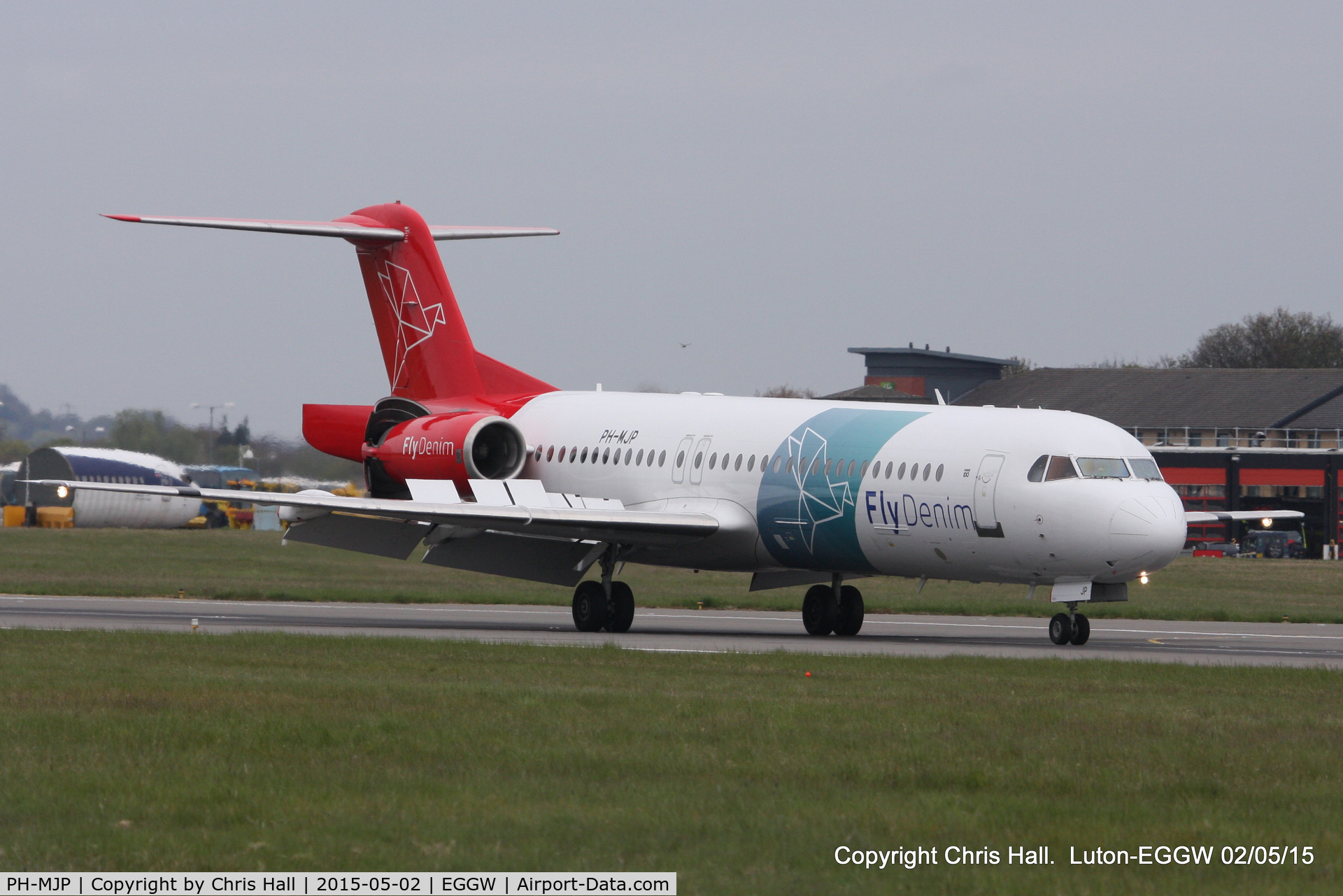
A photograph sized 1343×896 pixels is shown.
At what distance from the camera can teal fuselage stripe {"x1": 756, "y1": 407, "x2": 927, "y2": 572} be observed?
25.9 meters

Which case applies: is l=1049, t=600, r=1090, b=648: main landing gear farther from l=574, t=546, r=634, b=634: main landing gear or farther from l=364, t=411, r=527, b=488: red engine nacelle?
l=364, t=411, r=527, b=488: red engine nacelle

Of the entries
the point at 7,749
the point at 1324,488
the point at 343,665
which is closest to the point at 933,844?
the point at 7,749

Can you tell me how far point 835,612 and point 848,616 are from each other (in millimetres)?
212

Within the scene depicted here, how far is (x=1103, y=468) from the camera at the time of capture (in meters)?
23.9

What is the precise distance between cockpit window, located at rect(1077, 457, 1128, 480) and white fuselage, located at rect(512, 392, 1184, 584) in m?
0.09

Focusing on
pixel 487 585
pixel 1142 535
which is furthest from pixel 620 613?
pixel 487 585

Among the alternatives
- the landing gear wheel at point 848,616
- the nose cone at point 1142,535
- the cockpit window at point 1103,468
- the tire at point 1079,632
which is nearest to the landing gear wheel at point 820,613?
the landing gear wheel at point 848,616

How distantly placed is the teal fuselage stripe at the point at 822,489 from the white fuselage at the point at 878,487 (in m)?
0.02

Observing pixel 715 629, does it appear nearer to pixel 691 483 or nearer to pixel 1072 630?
pixel 691 483

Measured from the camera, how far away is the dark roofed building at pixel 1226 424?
7888 cm

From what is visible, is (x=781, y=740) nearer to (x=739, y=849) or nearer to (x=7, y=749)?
(x=739, y=849)

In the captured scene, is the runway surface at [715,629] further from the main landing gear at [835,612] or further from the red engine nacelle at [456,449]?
the red engine nacelle at [456,449]

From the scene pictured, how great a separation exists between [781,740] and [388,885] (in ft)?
16.6

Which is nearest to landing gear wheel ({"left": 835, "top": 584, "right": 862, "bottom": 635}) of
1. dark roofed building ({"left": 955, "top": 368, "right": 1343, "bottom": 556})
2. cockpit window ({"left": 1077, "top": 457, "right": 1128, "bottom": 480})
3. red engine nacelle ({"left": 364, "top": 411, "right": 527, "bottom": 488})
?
cockpit window ({"left": 1077, "top": 457, "right": 1128, "bottom": 480})
